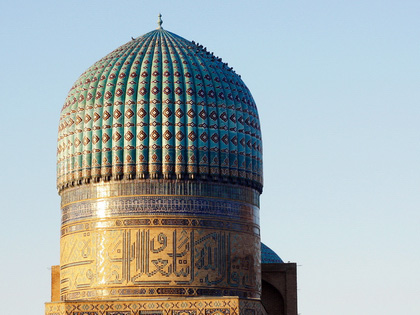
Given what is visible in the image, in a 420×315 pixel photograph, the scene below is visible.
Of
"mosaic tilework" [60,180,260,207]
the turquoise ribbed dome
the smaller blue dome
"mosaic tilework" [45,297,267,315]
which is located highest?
the turquoise ribbed dome

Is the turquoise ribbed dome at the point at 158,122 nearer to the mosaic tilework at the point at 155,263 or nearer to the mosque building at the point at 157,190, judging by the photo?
the mosque building at the point at 157,190

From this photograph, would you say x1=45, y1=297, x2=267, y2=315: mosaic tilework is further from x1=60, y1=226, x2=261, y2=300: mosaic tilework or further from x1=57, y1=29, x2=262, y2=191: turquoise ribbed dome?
x1=57, y1=29, x2=262, y2=191: turquoise ribbed dome

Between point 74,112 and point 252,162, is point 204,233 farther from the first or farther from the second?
point 74,112

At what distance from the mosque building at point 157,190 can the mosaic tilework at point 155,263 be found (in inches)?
0.7

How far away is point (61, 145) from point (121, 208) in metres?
1.98

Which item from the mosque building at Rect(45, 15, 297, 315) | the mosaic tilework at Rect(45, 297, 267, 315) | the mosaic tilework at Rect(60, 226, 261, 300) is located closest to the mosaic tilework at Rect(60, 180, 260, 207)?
the mosque building at Rect(45, 15, 297, 315)

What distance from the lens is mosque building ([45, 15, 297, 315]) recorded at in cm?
2209

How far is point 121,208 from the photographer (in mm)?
22531

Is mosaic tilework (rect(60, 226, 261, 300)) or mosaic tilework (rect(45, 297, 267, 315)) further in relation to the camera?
mosaic tilework (rect(60, 226, 261, 300))

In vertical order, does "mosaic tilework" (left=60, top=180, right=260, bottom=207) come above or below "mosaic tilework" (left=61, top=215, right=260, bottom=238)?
above

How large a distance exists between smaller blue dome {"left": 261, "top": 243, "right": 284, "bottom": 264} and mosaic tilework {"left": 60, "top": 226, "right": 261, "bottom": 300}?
4502 mm

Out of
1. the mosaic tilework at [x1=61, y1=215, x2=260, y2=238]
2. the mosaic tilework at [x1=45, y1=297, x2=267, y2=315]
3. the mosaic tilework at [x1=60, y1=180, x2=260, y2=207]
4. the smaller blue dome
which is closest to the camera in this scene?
the mosaic tilework at [x1=45, y1=297, x2=267, y2=315]

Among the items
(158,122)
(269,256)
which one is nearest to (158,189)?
(158,122)

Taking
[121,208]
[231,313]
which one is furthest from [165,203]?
[231,313]
